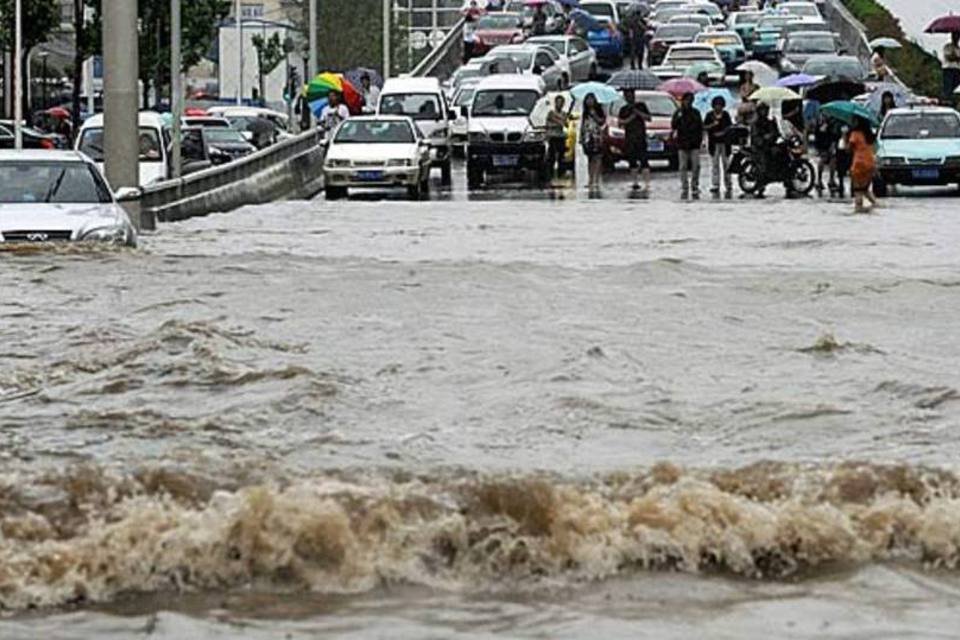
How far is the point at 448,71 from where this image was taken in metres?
76.3

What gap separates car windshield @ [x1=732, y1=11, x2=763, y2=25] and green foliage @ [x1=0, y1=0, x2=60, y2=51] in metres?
23.2

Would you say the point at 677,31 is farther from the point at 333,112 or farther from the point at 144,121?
the point at 144,121

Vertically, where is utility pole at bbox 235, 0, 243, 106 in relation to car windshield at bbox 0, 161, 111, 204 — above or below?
above

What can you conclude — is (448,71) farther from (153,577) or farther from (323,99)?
(153,577)

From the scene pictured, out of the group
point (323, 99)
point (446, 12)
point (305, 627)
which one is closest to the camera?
point (305, 627)

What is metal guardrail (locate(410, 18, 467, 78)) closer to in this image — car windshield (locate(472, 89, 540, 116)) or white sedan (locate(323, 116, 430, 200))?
car windshield (locate(472, 89, 540, 116))

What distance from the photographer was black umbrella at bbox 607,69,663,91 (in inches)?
2178

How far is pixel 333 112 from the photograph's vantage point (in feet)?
167

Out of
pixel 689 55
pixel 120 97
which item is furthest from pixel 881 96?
pixel 120 97

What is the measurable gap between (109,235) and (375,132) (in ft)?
61.2

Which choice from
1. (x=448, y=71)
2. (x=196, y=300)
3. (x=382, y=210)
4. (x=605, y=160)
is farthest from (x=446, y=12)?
(x=196, y=300)

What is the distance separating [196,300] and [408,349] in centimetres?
384

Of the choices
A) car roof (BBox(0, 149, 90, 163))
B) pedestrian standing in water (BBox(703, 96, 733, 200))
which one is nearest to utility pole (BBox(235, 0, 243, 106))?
pedestrian standing in water (BBox(703, 96, 733, 200))

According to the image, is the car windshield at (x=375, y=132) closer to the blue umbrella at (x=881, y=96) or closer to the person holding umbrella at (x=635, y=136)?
the person holding umbrella at (x=635, y=136)
